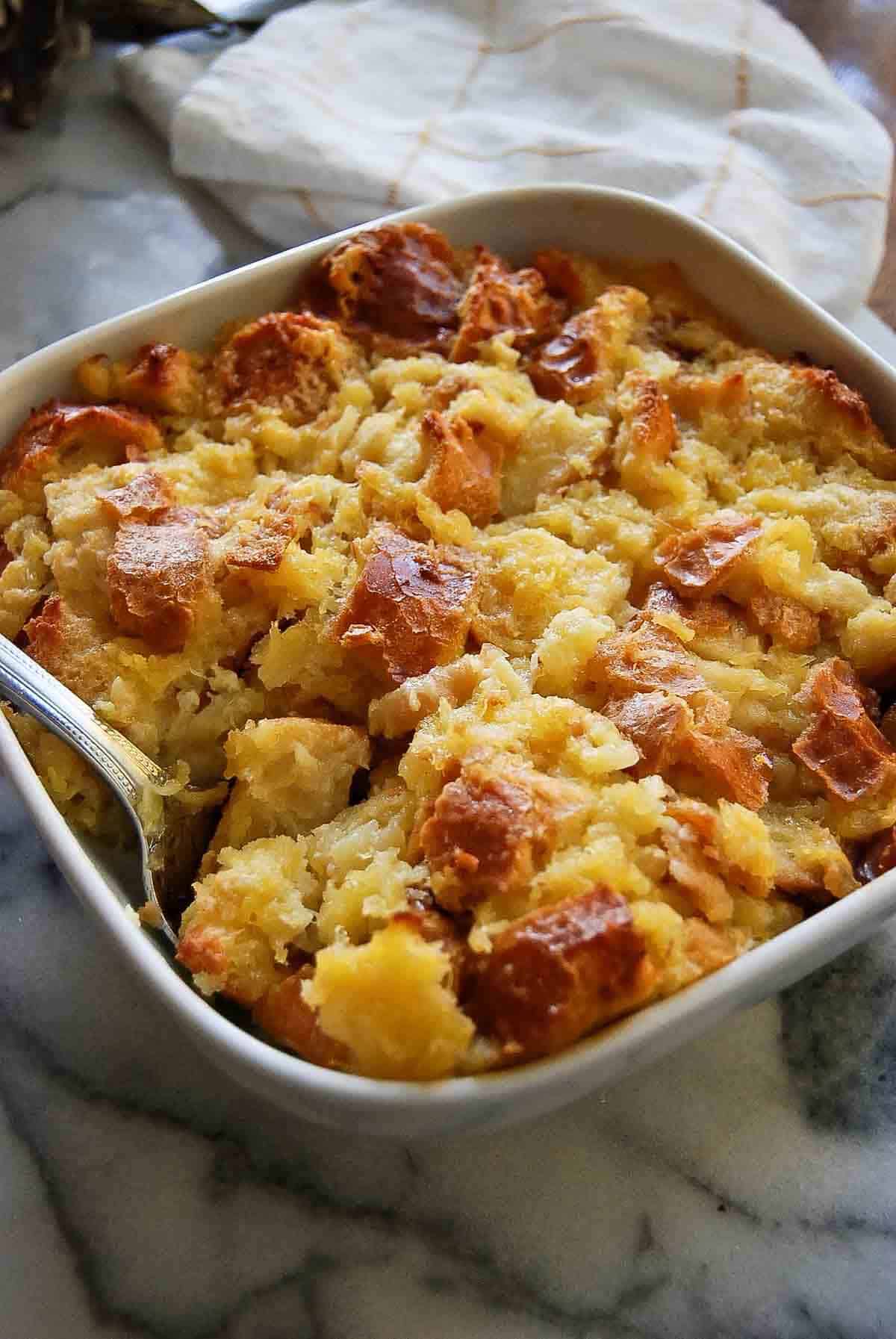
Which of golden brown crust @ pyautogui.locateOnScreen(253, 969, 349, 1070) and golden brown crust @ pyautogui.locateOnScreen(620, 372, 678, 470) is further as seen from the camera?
golden brown crust @ pyautogui.locateOnScreen(620, 372, 678, 470)

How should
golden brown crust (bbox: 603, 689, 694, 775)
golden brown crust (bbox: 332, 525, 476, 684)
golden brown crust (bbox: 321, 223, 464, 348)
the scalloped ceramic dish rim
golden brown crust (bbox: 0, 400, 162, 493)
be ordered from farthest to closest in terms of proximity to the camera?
golden brown crust (bbox: 321, 223, 464, 348) → golden brown crust (bbox: 0, 400, 162, 493) → golden brown crust (bbox: 332, 525, 476, 684) → golden brown crust (bbox: 603, 689, 694, 775) → the scalloped ceramic dish rim

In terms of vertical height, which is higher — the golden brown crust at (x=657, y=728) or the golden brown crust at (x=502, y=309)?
the golden brown crust at (x=502, y=309)

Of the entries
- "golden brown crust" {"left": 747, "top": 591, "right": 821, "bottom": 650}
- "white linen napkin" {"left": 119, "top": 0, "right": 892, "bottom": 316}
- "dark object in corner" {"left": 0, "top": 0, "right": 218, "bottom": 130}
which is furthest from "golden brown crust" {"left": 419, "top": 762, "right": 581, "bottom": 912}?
"dark object in corner" {"left": 0, "top": 0, "right": 218, "bottom": 130}

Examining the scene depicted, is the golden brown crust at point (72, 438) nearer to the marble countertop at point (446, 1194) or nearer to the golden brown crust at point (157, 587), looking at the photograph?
the golden brown crust at point (157, 587)

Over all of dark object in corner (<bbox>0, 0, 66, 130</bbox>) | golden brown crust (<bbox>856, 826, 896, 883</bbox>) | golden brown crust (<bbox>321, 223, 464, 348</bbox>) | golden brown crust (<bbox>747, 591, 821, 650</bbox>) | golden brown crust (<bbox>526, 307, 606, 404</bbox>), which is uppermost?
dark object in corner (<bbox>0, 0, 66, 130</bbox>)

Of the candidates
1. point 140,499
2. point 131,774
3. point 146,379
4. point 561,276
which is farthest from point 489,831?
point 561,276

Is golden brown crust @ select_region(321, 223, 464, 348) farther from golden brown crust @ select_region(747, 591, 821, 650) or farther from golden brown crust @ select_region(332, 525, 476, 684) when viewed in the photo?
golden brown crust @ select_region(747, 591, 821, 650)

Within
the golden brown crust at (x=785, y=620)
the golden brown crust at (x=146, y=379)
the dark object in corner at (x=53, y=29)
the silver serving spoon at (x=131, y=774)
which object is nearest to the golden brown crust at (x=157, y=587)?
the silver serving spoon at (x=131, y=774)
